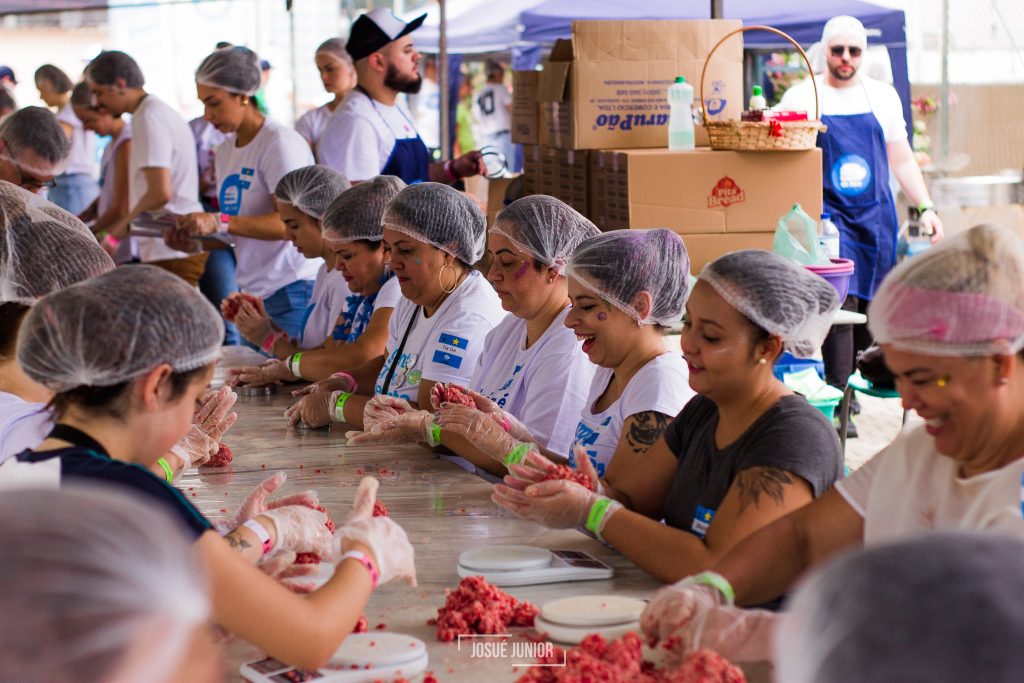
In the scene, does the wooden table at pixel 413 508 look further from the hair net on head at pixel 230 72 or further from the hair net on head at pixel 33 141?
the hair net on head at pixel 230 72

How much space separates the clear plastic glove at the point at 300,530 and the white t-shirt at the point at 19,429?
0.54 meters

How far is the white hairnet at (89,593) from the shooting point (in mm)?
896

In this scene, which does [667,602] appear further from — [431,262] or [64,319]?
[431,262]

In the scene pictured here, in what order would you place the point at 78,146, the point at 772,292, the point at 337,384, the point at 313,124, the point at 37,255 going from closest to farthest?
the point at 772,292, the point at 37,255, the point at 337,384, the point at 313,124, the point at 78,146

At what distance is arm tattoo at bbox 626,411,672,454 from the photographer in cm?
286

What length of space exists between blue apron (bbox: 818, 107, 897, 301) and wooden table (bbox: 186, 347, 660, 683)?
3.49m

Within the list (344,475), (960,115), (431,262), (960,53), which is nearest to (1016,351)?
(344,475)

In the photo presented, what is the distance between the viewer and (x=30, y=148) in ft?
17.4

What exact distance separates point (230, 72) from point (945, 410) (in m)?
4.83

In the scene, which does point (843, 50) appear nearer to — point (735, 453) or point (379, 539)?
point (735, 453)

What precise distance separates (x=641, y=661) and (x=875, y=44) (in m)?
9.47

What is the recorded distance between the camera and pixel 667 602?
2018mm

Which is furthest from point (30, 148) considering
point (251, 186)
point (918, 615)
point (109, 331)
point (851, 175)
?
point (918, 615)

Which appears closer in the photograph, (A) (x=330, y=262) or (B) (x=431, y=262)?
(B) (x=431, y=262)
